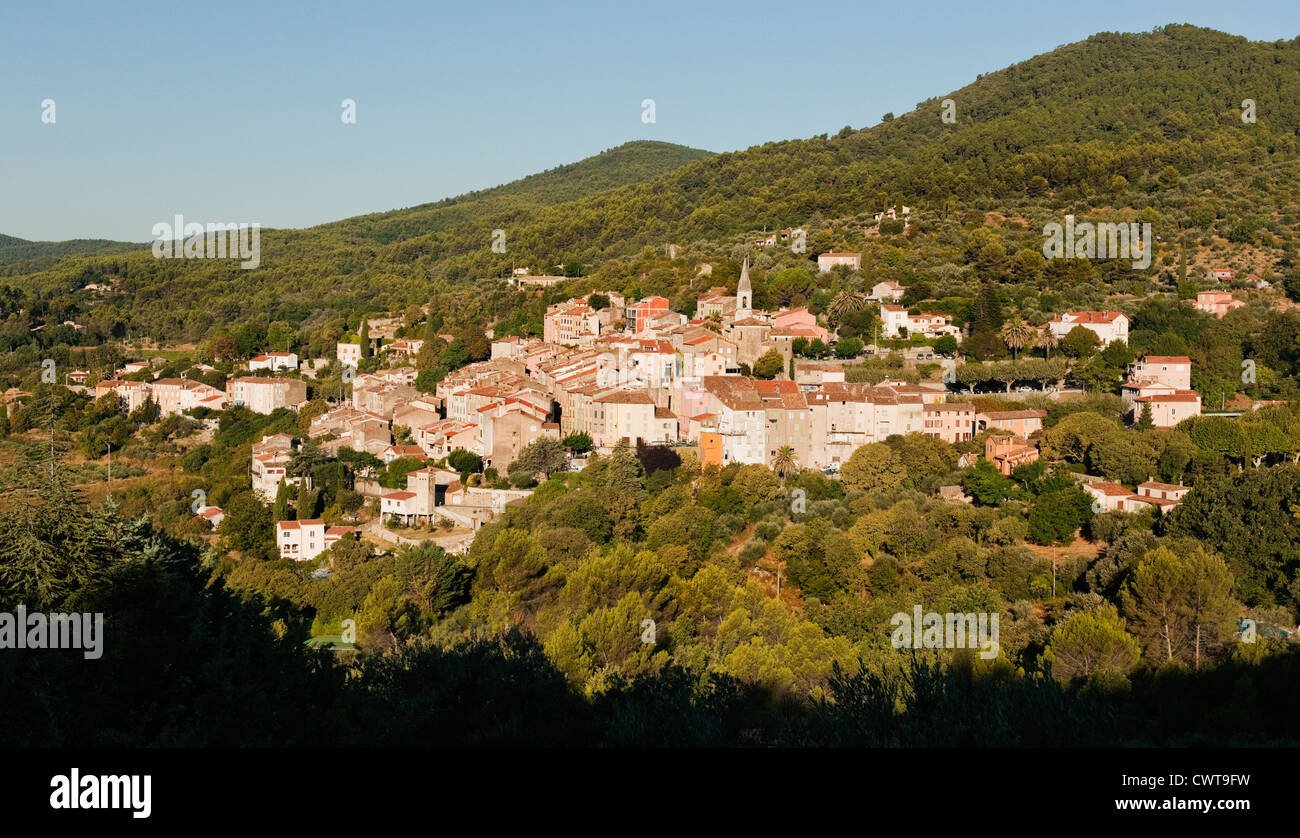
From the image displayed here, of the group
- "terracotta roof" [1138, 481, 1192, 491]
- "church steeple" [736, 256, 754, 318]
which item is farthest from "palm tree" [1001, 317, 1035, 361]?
"terracotta roof" [1138, 481, 1192, 491]

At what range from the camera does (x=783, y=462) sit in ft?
93.4

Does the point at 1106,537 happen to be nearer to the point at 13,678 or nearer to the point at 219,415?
the point at 13,678

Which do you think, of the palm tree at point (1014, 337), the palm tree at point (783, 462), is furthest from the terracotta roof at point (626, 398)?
the palm tree at point (1014, 337)

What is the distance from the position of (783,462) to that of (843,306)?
1088 cm

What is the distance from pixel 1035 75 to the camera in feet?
254

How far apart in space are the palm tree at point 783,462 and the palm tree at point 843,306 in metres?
9.86

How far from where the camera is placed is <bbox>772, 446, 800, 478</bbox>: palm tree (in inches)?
1118

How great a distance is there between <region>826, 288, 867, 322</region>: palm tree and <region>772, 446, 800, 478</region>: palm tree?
9.86 m

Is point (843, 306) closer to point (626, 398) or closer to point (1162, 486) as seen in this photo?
point (626, 398)

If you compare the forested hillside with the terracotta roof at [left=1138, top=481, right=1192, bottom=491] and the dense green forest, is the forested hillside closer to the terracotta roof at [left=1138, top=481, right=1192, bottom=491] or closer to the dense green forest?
the terracotta roof at [left=1138, top=481, right=1192, bottom=491]

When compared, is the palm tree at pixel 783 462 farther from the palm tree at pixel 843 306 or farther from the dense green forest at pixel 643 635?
the palm tree at pixel 843 306

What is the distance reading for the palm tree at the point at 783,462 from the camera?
93.2ft
